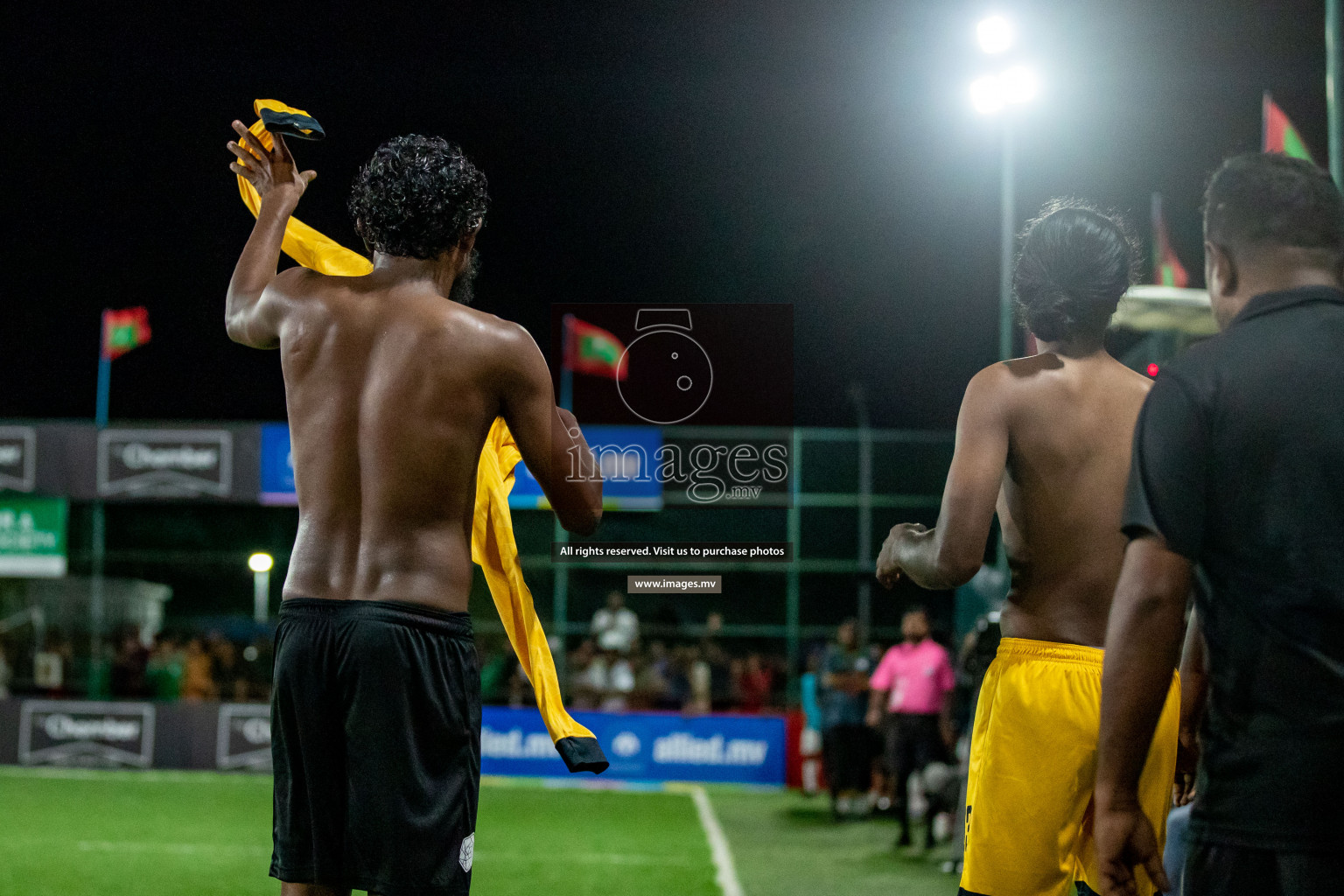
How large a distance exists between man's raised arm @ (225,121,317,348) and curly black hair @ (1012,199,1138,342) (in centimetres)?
179

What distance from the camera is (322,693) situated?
8.50ft

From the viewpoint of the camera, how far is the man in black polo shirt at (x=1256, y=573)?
1804 millimetres

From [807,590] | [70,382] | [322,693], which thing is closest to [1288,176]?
[322,693]

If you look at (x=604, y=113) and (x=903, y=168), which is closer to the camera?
(x=604, y=113)

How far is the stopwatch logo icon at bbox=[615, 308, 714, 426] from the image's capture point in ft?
12.7

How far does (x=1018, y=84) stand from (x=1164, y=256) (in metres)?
2.49

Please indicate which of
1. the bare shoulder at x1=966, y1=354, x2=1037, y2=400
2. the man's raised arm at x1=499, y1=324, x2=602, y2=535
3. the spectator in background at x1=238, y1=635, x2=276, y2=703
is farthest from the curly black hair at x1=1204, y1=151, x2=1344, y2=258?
the spectator in background at x1=238, y1=635, x2=276, y2=703

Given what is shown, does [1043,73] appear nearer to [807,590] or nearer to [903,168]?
[903,168]

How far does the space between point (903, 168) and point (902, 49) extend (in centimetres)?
77

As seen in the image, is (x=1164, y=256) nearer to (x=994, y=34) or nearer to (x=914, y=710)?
(x=994, y=34)

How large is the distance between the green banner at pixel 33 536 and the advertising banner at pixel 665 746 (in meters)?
5.88

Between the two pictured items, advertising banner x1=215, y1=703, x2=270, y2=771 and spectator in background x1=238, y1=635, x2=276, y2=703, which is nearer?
advertising banner x1=215, y1=703, x2=270, y2=771

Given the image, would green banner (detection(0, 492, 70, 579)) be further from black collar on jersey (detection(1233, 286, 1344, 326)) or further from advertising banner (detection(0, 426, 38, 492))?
black collar on jersey (detection(1233, 286, 1344, 326))

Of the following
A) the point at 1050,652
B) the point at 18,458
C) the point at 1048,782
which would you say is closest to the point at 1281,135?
the point at 1050,652
